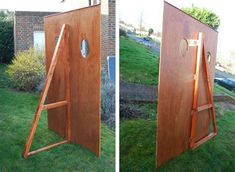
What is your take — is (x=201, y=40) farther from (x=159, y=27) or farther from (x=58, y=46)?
(x=58, y=46)

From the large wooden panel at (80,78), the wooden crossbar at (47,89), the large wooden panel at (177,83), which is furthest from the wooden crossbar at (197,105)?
the wooden crossbar at (47,89)

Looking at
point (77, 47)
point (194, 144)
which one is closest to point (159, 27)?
point (77, 47)

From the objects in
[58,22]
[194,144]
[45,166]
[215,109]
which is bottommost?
[45,166]

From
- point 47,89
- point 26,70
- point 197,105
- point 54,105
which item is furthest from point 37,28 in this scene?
point 197,105

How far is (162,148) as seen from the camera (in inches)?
90.7

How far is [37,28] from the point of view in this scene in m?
2.49

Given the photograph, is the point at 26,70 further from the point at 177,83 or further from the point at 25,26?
the point at 177,83

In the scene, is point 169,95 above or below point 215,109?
above

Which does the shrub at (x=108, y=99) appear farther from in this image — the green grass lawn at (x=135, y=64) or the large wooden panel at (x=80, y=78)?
the green grass lawn at (x=135, y=64)

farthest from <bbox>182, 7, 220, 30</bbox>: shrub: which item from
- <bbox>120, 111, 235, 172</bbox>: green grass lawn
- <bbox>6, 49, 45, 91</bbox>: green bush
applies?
<bbox>6, 49, 45, 91</bbox>: green bush

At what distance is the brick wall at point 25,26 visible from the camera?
7.47 feet

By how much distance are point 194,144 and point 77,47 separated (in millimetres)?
1458

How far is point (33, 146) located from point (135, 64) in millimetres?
1251

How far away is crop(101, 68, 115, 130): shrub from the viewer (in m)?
2.49
